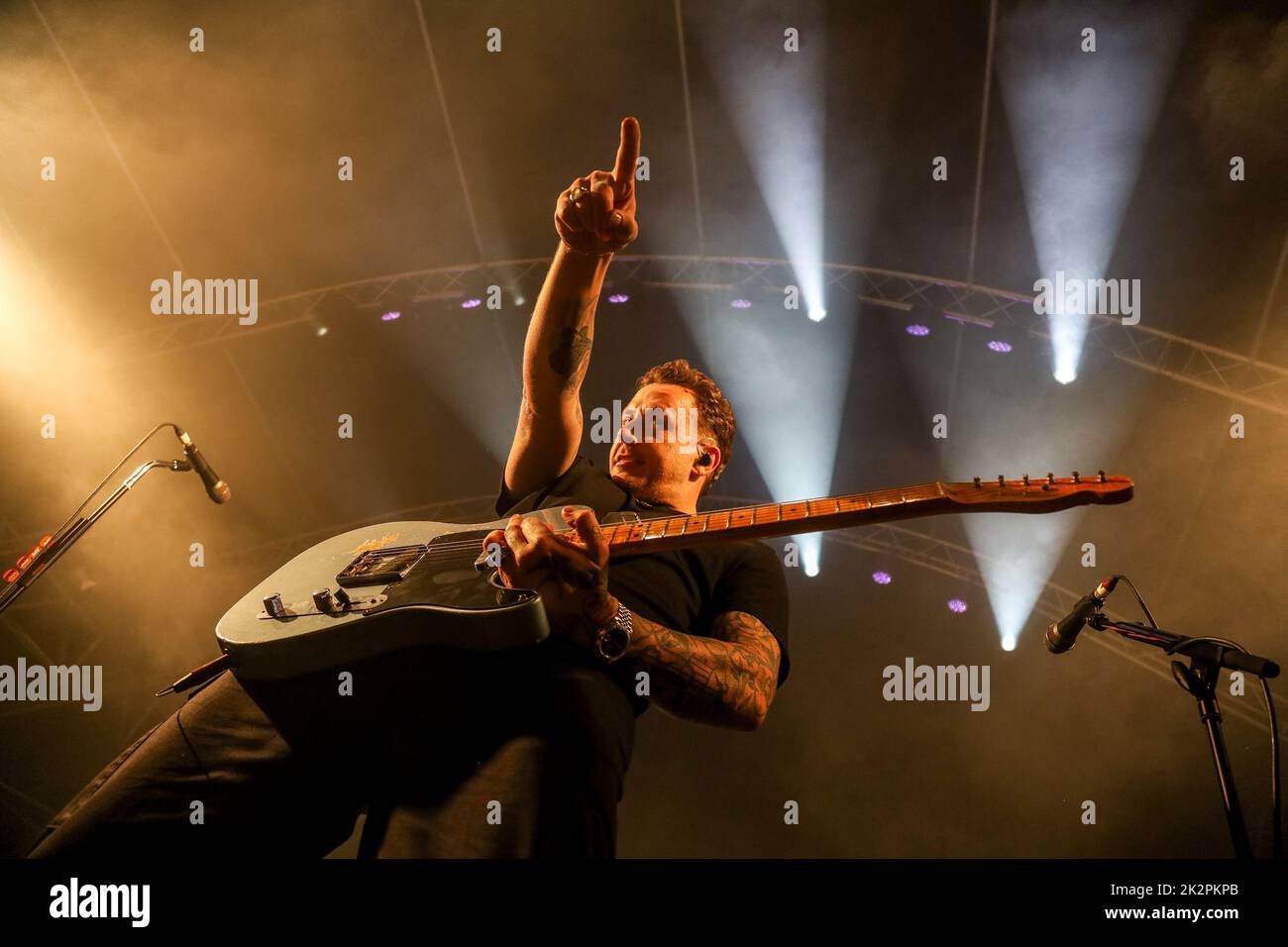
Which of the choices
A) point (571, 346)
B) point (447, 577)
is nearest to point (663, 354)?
point (571, 346)

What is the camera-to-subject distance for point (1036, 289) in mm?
4910

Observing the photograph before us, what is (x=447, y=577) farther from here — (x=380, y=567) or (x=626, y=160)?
(x=626, y=160)

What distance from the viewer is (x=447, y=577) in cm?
226

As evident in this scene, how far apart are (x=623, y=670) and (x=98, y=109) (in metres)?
4.20

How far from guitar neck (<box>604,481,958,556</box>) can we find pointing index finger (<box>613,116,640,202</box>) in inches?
37.3

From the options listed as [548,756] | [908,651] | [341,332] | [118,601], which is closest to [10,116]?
[341,332]

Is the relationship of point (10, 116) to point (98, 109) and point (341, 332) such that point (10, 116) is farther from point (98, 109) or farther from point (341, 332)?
point (341, 332)

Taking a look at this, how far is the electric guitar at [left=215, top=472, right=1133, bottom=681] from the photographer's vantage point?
2121 millimetres

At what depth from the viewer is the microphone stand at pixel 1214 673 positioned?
2.46 m

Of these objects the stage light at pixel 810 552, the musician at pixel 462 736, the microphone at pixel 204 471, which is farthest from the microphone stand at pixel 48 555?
the stage light at pixel 810 552
